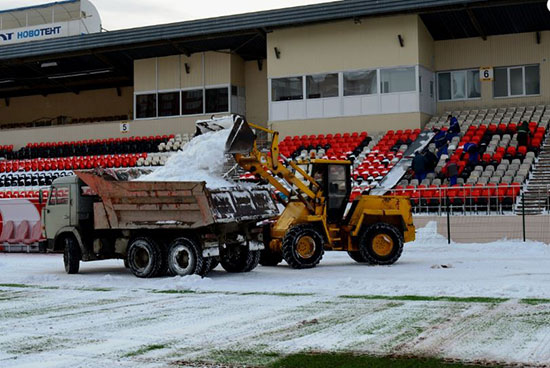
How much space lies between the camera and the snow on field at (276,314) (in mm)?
9031

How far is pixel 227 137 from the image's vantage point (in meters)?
18.7

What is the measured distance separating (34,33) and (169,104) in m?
9.56

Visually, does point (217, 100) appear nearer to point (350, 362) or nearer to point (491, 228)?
point (491, 228)

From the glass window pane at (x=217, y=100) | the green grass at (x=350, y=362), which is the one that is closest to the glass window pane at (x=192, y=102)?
the glass window pane at (x=217, y=100)

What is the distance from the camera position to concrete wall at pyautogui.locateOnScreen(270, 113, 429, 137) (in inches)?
1417

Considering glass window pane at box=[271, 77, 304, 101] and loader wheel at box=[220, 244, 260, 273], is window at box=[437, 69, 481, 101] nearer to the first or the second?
glass window pane at box=[271, 77, 304, 101]

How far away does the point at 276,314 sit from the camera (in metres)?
11.7

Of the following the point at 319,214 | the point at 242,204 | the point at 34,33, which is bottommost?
the point at 319,214

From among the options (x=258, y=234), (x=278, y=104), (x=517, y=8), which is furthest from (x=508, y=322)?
(x=278, y=104)

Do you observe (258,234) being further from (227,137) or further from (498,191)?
(498,191)

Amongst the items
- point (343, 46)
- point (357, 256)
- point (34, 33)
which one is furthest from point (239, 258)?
point (34, 33)

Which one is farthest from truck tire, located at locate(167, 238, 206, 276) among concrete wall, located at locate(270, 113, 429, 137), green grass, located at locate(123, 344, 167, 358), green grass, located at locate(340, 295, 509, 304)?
concrete wall, located at locate(270, 113, 429, 137)

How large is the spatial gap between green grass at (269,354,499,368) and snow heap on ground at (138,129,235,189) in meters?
9.98

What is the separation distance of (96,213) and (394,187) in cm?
1352
